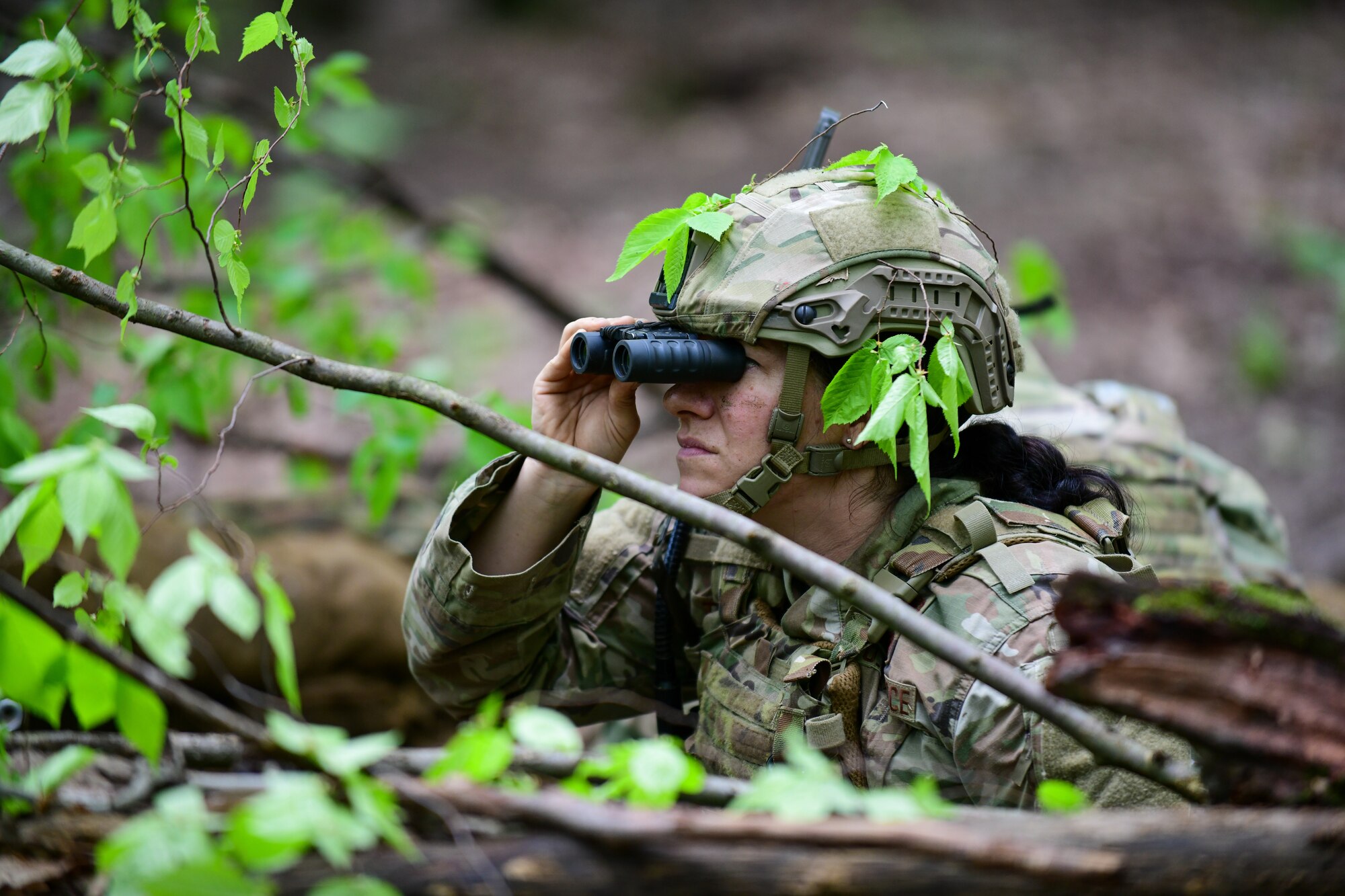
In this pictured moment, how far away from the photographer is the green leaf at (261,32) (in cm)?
212

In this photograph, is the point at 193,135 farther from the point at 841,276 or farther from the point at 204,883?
the point at 204,883

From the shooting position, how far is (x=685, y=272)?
8.83 feet

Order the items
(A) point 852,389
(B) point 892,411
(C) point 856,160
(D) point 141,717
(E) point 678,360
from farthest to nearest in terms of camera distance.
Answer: (C) point 856,160 → (E) point 678,360 → (A) point 852,389 → (B) point 892,411 → (D) point 141,717

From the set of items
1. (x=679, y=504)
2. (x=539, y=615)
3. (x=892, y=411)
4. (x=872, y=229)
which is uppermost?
(x=872, y=229)

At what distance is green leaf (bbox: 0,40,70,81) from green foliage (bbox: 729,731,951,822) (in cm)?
166

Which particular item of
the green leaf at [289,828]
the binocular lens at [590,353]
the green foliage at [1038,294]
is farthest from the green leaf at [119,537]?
the green foliage at [1038,294]

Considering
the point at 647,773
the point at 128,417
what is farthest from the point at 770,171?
the point at 647,773

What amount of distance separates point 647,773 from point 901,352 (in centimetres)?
116

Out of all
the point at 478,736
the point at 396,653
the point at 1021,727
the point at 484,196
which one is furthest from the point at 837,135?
the point at 478,736

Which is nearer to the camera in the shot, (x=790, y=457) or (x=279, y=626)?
(x=279, y=626)

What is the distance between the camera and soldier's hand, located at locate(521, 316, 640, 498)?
108 inches

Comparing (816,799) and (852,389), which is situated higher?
(852,389)

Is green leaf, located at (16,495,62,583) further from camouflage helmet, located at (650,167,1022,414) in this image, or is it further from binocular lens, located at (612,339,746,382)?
camouflage helmet, located at (650,167,1022,414)

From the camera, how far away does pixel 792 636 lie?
2764 millimetres
